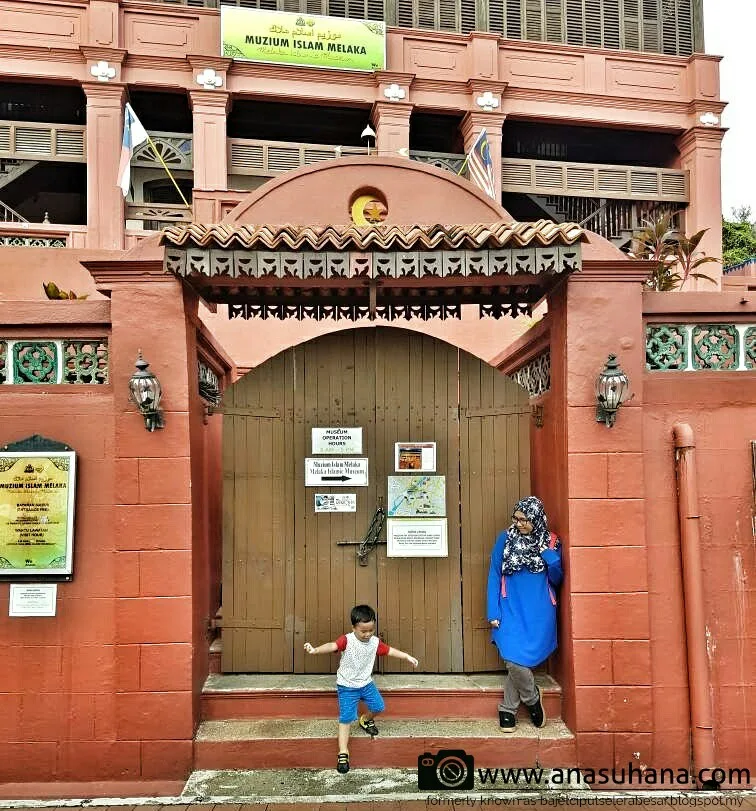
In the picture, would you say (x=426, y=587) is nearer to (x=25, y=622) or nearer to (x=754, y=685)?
(x=754, y=685)

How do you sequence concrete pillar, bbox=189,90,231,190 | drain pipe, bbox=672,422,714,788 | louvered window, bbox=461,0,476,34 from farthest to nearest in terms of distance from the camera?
louvered window, bbox=461,0,476,34 < concrete pillar, bbox=189,90,231,190 < drain pipe, bbox=672,422,714,788

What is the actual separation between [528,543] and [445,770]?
1571mm

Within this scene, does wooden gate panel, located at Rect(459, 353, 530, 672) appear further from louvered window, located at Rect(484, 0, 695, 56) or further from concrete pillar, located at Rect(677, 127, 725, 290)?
louvered window, located at Rect(484, 0, 695, 56)

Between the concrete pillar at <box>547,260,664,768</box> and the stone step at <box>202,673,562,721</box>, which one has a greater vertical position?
the concrete pillar at <box>547,260,664,768</box>

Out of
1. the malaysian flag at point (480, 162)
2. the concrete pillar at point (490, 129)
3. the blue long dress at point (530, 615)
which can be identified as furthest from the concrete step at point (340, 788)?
the concrete pillar at point (490, 129)

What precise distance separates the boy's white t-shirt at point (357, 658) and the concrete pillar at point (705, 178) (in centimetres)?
1357

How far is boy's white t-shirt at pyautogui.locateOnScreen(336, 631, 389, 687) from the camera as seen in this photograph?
4664 mm

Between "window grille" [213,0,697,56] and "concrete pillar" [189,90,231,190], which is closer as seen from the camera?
"concrete pillar" [189,90,231,190]

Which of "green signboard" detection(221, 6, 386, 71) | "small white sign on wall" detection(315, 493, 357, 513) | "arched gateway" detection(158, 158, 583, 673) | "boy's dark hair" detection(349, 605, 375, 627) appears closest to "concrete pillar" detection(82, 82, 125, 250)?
"green signboard" detection(221, 6, 386, 71)

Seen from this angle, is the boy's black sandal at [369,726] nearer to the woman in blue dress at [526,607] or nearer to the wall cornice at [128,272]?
the woman in blue dress at [526,607]

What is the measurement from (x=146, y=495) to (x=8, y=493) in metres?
0.93

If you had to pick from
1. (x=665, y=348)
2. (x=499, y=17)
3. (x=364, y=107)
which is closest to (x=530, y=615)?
(x=665, y=348)

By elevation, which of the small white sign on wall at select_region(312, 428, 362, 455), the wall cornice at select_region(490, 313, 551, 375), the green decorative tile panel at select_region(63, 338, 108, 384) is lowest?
the small white sign on wall at select_region(312, 428, 362, 455)

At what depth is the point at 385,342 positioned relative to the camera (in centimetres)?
550
